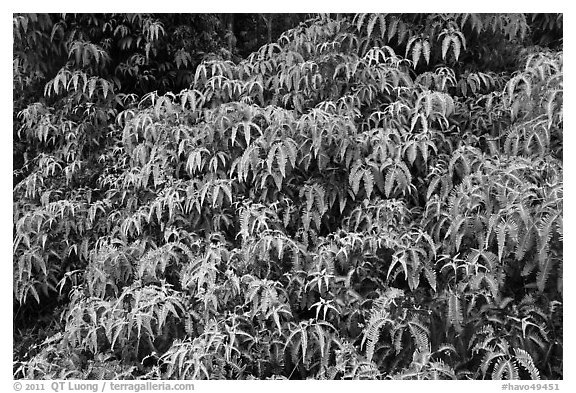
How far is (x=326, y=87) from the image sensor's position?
503 centimetres

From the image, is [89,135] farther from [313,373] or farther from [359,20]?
[313,373]

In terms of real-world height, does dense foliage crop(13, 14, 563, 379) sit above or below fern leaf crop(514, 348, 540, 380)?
above

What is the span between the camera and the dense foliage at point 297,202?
373 cm

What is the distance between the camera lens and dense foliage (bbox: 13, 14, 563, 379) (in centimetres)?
373

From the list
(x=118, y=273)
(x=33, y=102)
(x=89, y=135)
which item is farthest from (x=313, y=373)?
(x=33, y=102)

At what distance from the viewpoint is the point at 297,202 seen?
4520mm

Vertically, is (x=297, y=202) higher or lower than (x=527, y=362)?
higher

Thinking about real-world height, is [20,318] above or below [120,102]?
below

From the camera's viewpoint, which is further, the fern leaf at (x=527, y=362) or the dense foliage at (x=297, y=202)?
the dense foliage at (x=297, y=202)

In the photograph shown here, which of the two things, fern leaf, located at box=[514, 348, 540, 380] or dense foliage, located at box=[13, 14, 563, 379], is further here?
dense foliage, located at box=[13, 14, 563, 379]

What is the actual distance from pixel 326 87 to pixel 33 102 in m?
3.61

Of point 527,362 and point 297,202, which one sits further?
point 297,202
